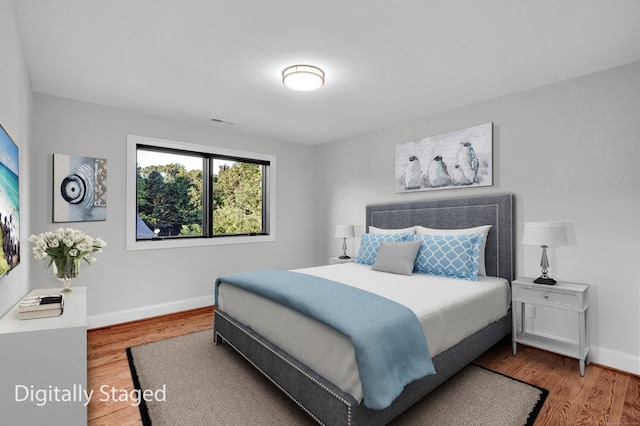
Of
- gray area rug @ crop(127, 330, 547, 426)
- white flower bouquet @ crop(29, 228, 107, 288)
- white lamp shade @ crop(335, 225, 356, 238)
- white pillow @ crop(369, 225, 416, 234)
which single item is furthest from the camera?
white lamp shade @ crop(335, 225, 356, 238)

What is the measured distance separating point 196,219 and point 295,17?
3050 millimetres

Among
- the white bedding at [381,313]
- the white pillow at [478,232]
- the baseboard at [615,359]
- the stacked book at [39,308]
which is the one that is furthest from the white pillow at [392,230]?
the stacked book at [39,308]

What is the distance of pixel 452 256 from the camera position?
119 inches

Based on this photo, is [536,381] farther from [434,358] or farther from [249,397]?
[249,397]

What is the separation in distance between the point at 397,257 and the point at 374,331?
5.42ft

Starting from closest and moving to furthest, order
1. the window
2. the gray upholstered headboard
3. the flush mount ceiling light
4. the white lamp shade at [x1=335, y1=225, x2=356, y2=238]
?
the flush mount ceiling light < the gray upholstered headboard < the window < the white lamp shade at [x1=335, y1=225, x2=356, y2=238]

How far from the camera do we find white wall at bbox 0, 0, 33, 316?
1717mm

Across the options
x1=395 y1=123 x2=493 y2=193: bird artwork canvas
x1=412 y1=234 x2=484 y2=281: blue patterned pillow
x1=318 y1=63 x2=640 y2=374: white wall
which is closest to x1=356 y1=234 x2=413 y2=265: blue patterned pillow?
x1=412 y1=234 x2=484 y2=281: blue patterned pillow

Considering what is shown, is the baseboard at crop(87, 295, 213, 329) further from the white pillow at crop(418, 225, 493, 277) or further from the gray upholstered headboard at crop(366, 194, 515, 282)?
the white pillow at crop(418, 225, 493, 277)

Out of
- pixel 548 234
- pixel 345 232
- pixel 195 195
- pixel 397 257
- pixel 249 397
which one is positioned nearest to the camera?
pixel 249 397

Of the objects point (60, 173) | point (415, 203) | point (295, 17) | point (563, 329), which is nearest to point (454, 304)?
point (563, 329)

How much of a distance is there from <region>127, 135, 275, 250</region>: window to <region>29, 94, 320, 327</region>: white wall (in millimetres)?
98

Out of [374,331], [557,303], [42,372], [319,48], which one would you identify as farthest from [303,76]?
[557,303]

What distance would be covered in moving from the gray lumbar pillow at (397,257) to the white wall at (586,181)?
38.2 inches
